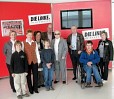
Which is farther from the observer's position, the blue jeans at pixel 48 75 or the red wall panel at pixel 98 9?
the red wall panel at pixel 98 9

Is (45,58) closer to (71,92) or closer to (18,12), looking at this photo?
(71,92)

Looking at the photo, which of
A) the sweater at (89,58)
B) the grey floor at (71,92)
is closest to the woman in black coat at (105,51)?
the sweater at (89,58)

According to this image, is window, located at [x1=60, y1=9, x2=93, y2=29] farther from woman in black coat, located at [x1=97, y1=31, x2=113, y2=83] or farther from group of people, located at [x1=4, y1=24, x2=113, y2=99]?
woman in black coat, located at [x1=97, y1=31, x2=113, y2=83]

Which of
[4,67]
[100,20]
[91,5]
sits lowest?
[4,67]

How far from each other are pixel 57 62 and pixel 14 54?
4.58 feet

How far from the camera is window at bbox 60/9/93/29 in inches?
272

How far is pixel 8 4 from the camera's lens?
6293 mm

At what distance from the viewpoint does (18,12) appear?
6484mm

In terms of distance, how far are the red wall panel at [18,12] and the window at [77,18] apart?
56 cm

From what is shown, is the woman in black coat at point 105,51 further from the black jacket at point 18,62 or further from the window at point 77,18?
the black jacket at point 18,62

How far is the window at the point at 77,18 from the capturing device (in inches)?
272

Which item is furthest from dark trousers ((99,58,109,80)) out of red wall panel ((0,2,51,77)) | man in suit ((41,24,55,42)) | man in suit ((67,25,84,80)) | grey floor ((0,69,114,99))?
red wall panel ((0,2,51,77))

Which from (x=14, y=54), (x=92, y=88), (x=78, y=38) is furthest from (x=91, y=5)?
(x=14, y=54)

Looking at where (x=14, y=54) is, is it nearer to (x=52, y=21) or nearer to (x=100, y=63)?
(x=100, y=63)
